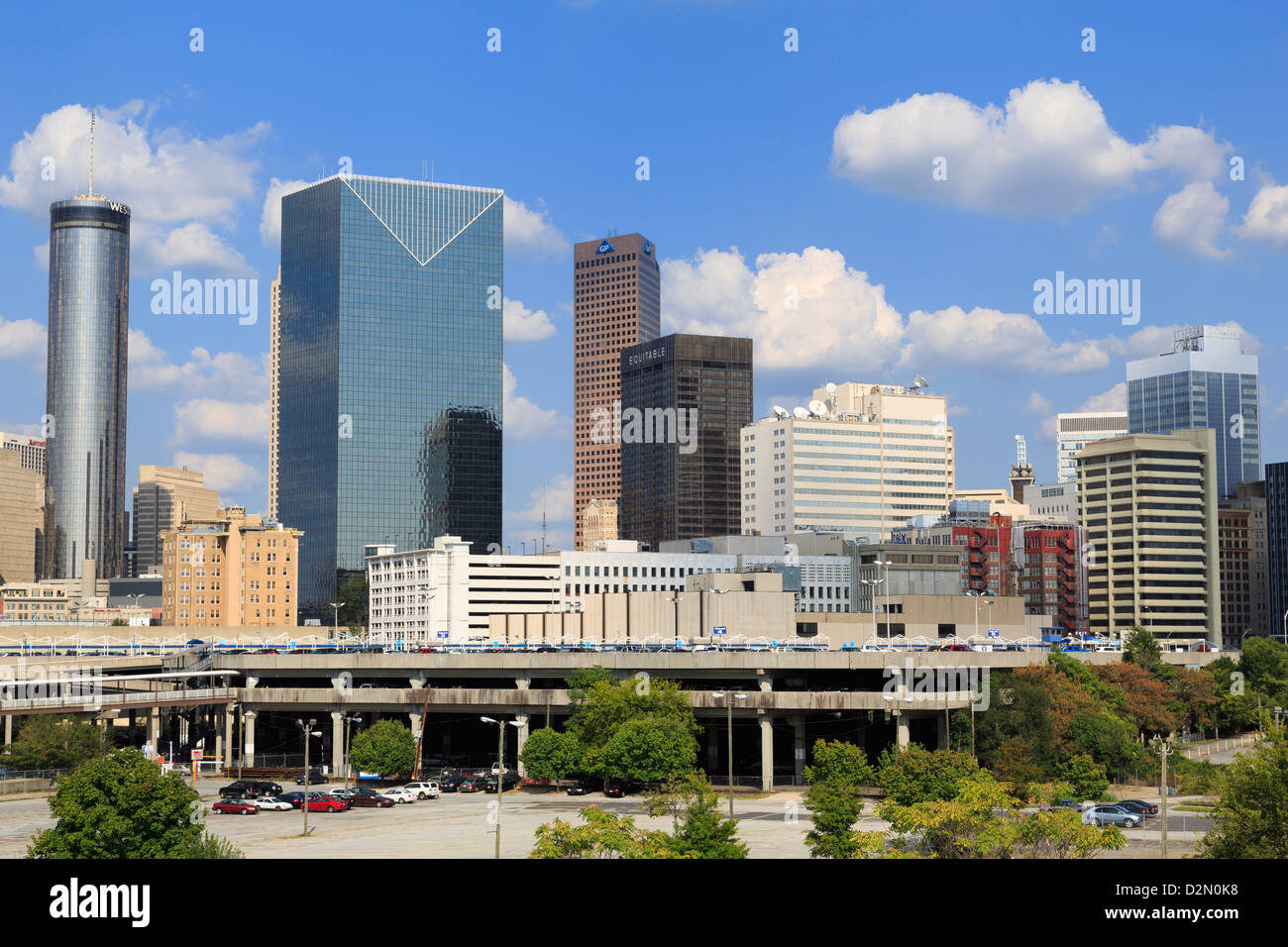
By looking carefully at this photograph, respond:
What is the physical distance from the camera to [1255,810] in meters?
44.6

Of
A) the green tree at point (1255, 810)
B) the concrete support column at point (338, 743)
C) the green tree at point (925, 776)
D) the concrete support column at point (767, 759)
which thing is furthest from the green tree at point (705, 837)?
the concrete support column at point (338, 743)

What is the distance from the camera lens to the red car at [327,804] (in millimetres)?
99250

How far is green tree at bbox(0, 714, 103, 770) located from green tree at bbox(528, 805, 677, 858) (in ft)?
244

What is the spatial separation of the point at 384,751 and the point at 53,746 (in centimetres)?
2751

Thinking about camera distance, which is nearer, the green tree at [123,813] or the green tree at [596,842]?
the green tree at [596,842]

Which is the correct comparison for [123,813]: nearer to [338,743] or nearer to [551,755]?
[551,755]

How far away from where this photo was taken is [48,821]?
86.9 metres

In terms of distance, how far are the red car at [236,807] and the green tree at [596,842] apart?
182ft

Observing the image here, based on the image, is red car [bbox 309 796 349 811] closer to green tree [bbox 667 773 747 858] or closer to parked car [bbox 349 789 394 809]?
parked car [bbox 349 789 394 809]

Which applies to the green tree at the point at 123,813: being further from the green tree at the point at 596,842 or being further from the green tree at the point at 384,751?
the green tree at the point at 384,751
